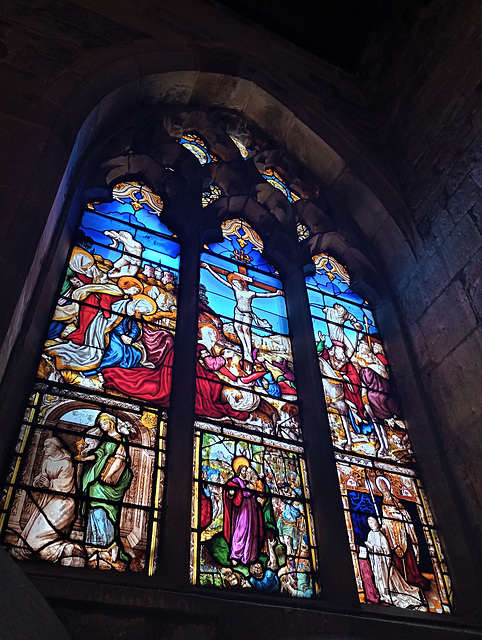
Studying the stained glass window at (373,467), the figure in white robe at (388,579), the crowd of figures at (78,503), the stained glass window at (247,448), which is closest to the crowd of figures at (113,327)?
the stained glass window at (247,448)

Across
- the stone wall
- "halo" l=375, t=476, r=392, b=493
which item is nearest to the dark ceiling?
the stone wall

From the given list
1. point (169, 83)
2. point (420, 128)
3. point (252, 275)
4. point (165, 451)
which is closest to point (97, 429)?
point (165, 451)

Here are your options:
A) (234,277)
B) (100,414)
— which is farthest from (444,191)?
(100,414)

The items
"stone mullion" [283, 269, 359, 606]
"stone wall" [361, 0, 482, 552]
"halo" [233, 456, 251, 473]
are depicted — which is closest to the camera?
"stone mullion" [283, 269, 359, 606]

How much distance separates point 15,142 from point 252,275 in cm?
227

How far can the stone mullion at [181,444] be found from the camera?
2.75m

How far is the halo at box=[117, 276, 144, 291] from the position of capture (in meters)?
4.02

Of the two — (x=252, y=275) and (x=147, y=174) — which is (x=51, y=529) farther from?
(x=147, y=174)

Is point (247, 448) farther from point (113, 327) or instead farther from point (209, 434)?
point (113, 327)

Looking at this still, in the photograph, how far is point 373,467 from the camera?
12.7 ft

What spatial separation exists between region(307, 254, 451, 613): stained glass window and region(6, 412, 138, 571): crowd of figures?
4.73 feet

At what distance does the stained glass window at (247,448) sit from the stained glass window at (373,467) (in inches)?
13.3

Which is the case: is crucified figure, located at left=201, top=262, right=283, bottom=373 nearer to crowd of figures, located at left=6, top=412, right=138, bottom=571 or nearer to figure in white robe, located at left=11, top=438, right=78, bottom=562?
crowd of figures, located at left=6, top=412, right=138, bottom=571

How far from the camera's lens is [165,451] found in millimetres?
3199
